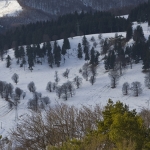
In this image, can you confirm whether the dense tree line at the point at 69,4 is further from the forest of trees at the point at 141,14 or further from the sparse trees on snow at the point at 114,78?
the sparse trees on snow at the point at 114,78

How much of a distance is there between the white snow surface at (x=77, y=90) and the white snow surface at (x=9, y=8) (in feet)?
254

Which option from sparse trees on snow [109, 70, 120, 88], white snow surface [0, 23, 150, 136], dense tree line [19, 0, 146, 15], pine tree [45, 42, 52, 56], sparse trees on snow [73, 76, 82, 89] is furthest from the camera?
dense tree line [19, 0, 146, 15]

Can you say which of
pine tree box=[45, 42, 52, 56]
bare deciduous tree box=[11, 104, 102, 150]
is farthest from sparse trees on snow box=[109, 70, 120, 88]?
bare deciduous tree box=[11, 104, 102, 150]

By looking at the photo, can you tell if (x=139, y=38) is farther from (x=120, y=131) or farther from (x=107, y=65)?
(x=120, y=131)

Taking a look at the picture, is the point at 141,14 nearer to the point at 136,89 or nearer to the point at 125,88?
the point at 125,88

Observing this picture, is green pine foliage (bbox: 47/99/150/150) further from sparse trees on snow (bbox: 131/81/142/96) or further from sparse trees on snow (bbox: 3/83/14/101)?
sparse trees on snow (bbox: 3/83/14/101)

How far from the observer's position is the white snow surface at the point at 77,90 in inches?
1582

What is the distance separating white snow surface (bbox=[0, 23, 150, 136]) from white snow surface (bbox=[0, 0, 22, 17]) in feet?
254

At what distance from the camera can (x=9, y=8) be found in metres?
148

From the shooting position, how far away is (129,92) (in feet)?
140

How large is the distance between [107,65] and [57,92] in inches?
475

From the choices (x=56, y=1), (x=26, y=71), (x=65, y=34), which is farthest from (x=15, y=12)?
(x=26, y=71)

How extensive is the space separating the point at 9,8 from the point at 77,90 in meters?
110

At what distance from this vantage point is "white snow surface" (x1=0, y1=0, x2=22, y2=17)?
453ft
